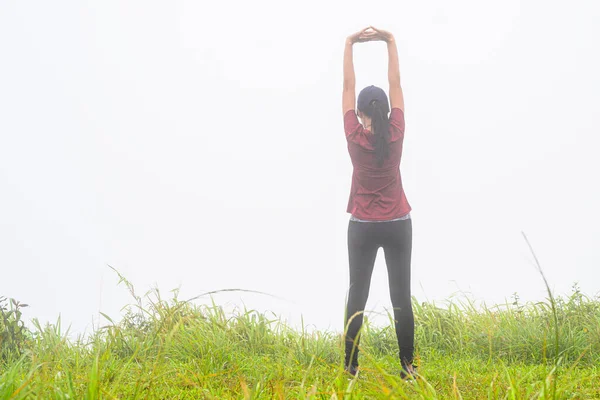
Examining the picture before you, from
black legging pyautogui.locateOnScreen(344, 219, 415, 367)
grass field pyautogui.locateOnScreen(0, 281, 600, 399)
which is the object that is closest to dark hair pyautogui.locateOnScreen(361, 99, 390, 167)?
black legging pyautogui.locateOnScreen(344, 219, 415, 367)

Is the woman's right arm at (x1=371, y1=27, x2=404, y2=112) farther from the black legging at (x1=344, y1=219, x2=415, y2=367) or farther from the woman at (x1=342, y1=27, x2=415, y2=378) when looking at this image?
the black legging at (x1=344, y1=219, x2=415, y2=367)

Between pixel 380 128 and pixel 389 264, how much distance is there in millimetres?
1211

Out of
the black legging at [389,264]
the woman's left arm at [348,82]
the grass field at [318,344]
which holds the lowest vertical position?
the grass field at [318,344]

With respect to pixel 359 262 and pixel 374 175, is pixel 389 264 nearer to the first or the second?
pixel 359 262

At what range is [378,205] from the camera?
4.75 metres

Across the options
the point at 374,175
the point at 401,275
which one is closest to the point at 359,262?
the point at 401,275

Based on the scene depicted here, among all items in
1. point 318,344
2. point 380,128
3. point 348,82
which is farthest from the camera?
point 318,344

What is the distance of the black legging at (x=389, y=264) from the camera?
→ 15.5 ft

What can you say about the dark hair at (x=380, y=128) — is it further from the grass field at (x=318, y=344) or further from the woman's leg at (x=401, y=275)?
A: the grass field at (x=318, y=344)

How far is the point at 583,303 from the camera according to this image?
6902mm

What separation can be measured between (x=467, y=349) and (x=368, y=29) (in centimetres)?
391

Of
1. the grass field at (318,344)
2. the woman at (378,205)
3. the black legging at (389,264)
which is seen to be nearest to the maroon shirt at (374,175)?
the woman at (378,205)

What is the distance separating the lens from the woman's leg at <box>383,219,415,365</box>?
15.5ft

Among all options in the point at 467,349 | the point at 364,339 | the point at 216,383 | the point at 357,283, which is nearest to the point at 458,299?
the point at 467,349
